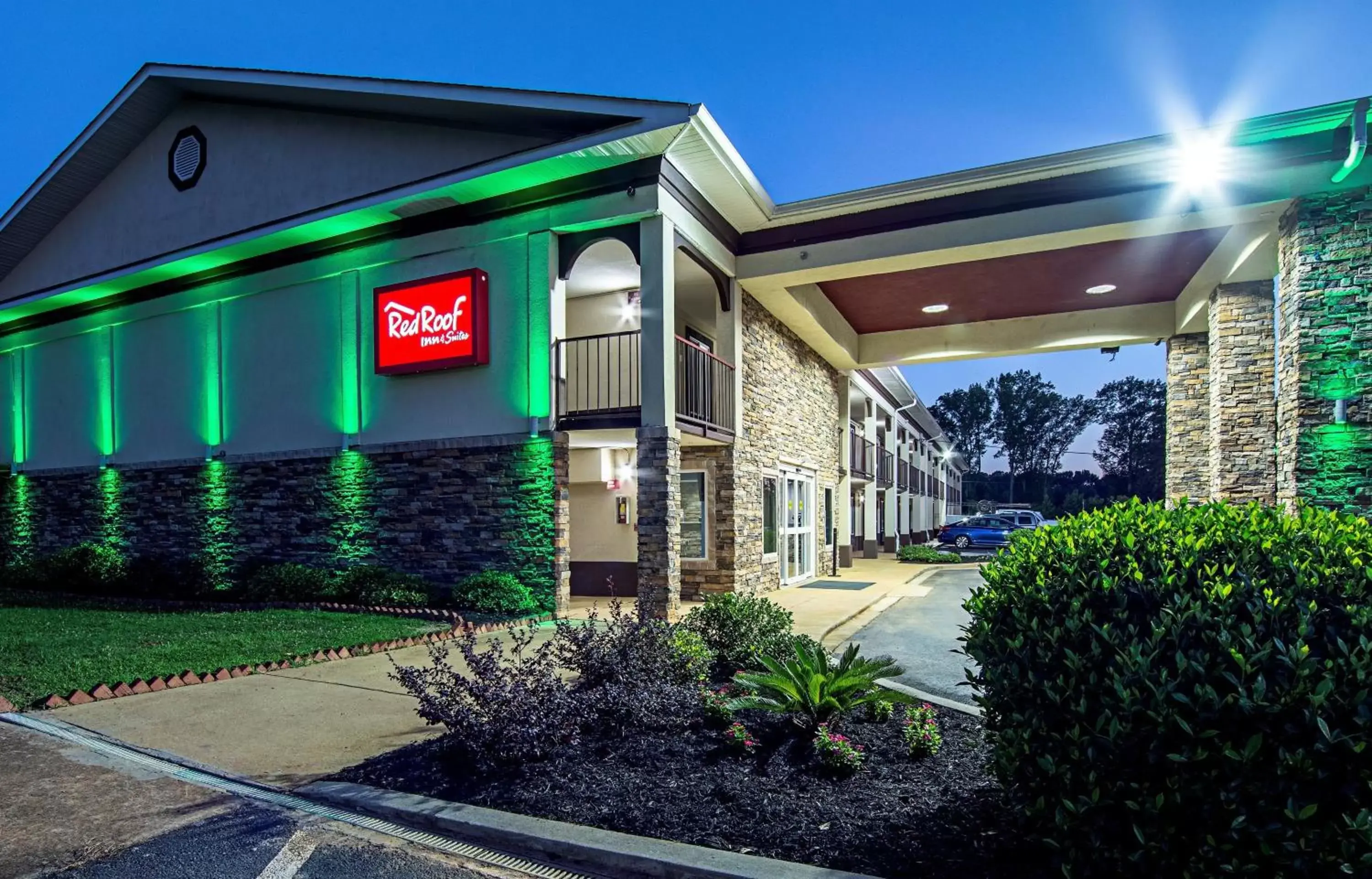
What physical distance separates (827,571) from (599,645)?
44.5 feet

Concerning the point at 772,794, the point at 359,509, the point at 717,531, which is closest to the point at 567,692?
the point at 772,794

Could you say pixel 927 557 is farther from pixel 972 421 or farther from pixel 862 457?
pixel 972 421

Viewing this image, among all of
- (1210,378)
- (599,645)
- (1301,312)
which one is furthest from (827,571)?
(599,645)

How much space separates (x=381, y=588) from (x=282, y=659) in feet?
12.2

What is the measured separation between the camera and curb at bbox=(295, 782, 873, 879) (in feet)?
10.2

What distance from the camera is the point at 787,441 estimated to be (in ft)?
51.1

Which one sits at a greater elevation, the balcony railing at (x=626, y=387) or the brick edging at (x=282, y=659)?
the balcony railing at (x=626, y=387)

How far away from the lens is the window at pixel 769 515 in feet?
46.8

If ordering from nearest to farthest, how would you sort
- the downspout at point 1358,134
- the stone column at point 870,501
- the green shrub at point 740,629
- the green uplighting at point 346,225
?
1. the green shrub at point 740,629
2. the downspout at point 1358,134
3. the green uplighting at point 346,225
4. the stone column at point 870,501

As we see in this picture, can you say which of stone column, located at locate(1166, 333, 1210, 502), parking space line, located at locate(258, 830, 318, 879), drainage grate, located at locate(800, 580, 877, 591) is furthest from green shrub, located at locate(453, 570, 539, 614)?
stone column, located at locate(1166, 333, 1210, 502)

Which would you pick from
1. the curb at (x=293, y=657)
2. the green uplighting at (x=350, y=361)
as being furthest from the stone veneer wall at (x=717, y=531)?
the green uplighting at (x=350, y=361)

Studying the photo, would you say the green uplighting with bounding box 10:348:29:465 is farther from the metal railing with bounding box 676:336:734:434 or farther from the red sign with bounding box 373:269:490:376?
the metal railing with bounding box 676:336:734:434

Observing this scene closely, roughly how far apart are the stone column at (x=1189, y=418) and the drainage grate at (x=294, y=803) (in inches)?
592

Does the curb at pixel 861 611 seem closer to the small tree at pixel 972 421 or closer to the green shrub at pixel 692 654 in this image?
the green shrub at pixel 692 654
